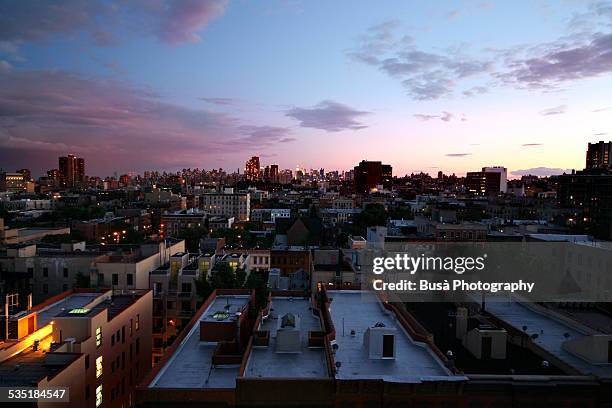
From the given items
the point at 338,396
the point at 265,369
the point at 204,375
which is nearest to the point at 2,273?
the point at 204,375

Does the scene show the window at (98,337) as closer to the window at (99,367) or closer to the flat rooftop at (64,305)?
the window at (99,367)

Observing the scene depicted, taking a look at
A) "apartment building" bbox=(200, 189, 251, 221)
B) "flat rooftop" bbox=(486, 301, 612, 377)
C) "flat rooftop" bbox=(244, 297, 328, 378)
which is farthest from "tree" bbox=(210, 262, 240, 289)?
"apartment building" bbox=(200, 189, 251, 221)

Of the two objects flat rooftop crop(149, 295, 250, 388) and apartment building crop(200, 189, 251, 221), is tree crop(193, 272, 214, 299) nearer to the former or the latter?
flat rooftop crop(149, 295, 250, 388)

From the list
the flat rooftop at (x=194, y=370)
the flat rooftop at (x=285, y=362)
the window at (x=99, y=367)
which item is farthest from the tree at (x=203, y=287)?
the window at (x=99, y=367)

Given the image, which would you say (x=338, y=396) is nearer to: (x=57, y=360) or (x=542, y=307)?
(x=57, y=360)

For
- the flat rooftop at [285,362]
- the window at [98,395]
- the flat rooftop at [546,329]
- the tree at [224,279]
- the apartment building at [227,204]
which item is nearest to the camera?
the flat rooftop at [285,362]
